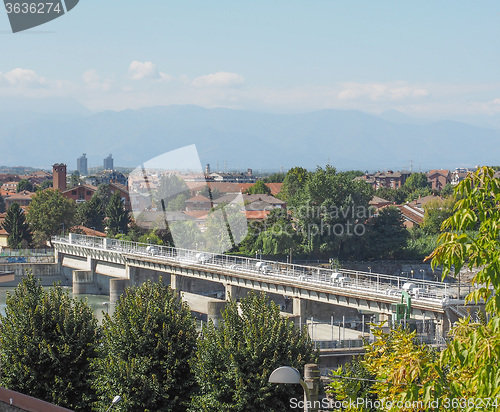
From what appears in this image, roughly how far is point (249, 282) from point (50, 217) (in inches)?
1270

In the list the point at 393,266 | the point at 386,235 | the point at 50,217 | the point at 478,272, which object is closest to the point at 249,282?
the point at 386,235

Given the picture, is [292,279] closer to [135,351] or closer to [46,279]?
[135,351]

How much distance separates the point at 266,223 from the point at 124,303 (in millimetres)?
46387

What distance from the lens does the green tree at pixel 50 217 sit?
228ft

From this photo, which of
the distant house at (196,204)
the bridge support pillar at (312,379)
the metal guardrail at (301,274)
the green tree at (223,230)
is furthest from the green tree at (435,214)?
the bridge support pillar at (312,379)

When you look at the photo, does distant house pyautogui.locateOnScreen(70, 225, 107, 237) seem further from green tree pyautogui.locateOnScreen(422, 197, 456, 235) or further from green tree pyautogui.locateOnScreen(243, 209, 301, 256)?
green tree pyautogui.locateOnScreen(422, 197, 456, 235)

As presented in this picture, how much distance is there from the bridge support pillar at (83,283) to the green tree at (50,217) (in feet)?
39.3

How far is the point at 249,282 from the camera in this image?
43.9 metres

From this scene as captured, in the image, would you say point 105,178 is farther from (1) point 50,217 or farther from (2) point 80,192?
(1) point 50,217

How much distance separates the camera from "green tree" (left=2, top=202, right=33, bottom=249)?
222 ft

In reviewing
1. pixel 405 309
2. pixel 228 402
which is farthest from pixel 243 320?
pixel 405 309

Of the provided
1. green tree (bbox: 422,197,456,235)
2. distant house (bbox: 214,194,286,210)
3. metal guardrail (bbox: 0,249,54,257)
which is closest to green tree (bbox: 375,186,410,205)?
distant house (bbox: 214,194,286,210)

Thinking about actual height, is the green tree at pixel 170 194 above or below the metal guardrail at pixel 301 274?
above

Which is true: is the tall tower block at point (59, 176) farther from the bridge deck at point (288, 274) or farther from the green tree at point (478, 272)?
the green tree at point (478, 272)
